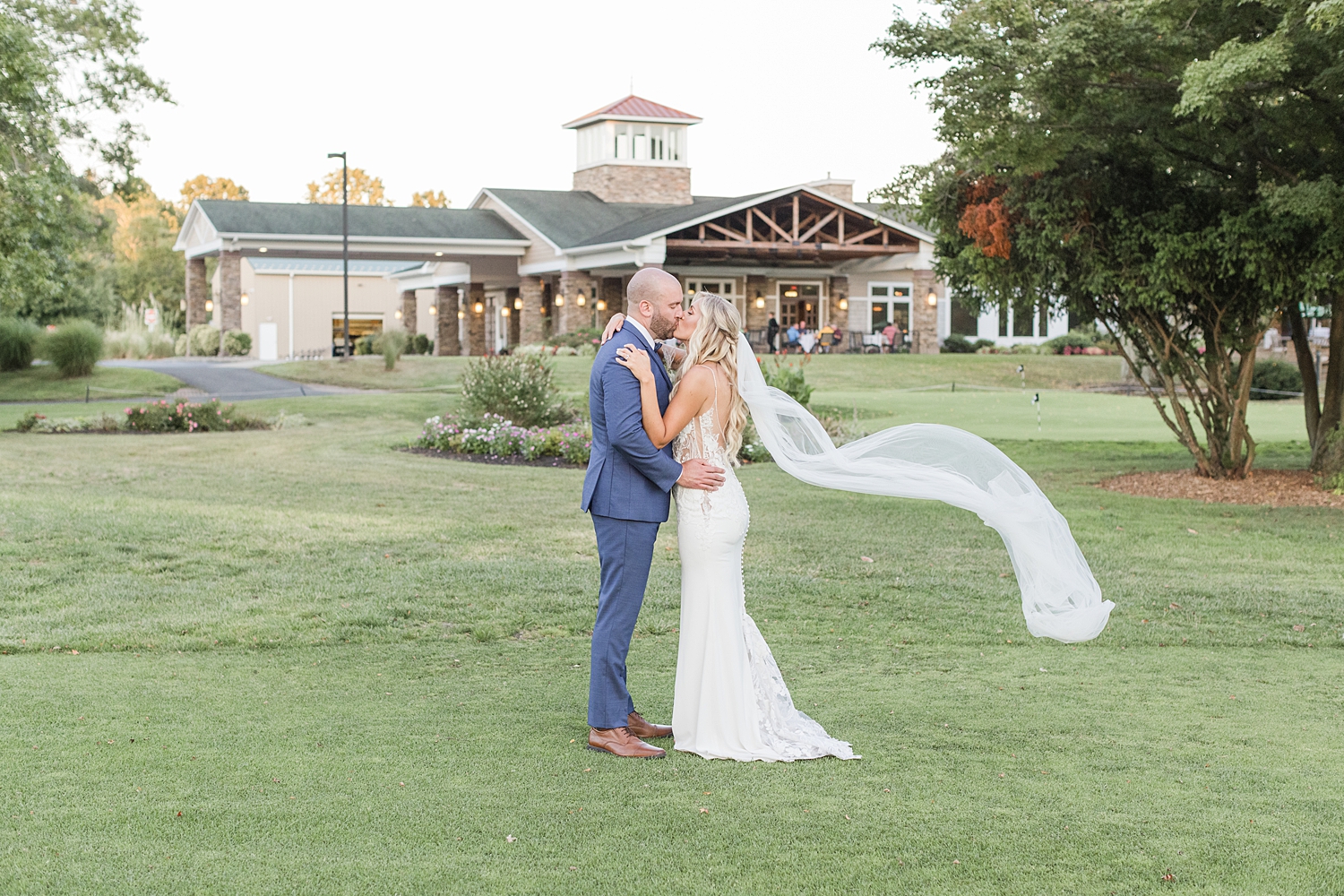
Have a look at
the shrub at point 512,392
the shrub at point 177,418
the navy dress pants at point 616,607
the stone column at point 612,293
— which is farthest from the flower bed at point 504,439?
the stone column at point 612,293

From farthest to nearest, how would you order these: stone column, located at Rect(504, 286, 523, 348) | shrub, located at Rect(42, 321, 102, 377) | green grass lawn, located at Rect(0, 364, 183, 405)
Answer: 1. stone column, located at Rect(504, 286, 523, 348)
2. shrub, located at Rect(42, 321, 102, 377)
3. green grass lawn, located at Rect(0, 364, 183, 405)

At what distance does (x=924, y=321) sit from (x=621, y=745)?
3943 centimetres

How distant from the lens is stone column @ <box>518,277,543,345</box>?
41.5m

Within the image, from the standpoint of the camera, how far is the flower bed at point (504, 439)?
17.2 metres

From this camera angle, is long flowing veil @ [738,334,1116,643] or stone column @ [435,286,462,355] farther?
stone column @ [435,286,462,355]

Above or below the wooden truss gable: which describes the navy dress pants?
below

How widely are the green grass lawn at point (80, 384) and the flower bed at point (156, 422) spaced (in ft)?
25.3

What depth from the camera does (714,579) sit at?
5082 mm

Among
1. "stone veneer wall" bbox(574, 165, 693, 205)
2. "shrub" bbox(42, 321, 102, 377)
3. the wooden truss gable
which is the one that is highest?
"stone veneer wall" bbox(574, 165, 693, 205)

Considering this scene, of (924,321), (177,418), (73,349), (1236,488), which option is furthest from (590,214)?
(1236,488)

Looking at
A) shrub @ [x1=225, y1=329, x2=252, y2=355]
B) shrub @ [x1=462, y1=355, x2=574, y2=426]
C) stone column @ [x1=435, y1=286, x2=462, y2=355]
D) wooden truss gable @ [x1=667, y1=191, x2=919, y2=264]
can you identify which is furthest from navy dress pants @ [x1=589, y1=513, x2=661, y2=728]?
stone column @ [x1=435, y1=286, x2=462, y2=355]

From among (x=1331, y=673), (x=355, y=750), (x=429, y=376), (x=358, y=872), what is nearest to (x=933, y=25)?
(x=1331, y=673)

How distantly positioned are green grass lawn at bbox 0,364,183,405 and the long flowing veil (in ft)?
83.9

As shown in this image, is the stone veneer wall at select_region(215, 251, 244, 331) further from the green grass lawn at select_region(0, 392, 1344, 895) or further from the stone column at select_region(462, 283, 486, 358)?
the green grass lawn at select_region(0, 392, 1344, 895)
